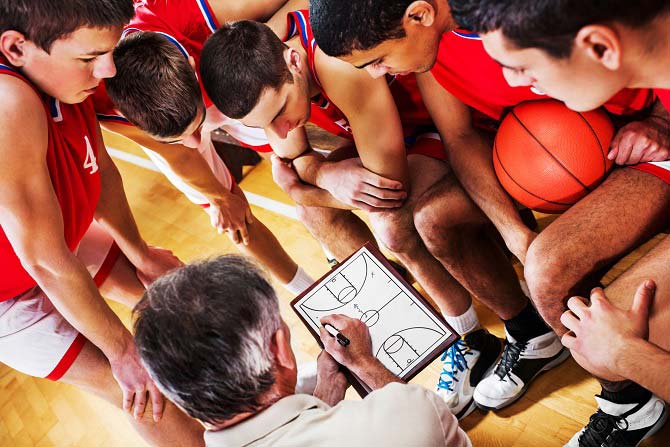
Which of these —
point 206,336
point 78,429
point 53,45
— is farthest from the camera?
point 78,429

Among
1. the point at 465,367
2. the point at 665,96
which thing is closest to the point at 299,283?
the point at 465,367

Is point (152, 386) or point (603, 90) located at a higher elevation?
point (603, 90)

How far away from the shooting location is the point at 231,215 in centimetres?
263

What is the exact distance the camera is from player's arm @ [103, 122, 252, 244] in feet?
8.13

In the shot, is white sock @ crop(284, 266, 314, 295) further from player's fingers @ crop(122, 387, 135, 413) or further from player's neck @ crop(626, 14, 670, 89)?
player's neck @ crop(626, 14, 670, 89)

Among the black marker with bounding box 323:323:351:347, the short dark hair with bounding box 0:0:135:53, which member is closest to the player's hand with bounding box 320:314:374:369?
the black marker with bounding box 323:323:351:347

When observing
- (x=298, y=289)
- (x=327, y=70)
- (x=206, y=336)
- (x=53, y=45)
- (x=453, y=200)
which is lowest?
(x=298, y=289)

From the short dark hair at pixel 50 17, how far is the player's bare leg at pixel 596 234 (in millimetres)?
1371

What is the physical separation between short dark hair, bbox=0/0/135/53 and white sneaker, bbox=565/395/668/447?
5.88ft

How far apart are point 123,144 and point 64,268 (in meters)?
3.74

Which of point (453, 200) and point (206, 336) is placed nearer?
point (206, 336)

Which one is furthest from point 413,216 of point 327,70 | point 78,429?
point 78,429

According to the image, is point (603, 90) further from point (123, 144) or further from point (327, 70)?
point (123, 144)

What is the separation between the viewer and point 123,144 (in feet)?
17.2
